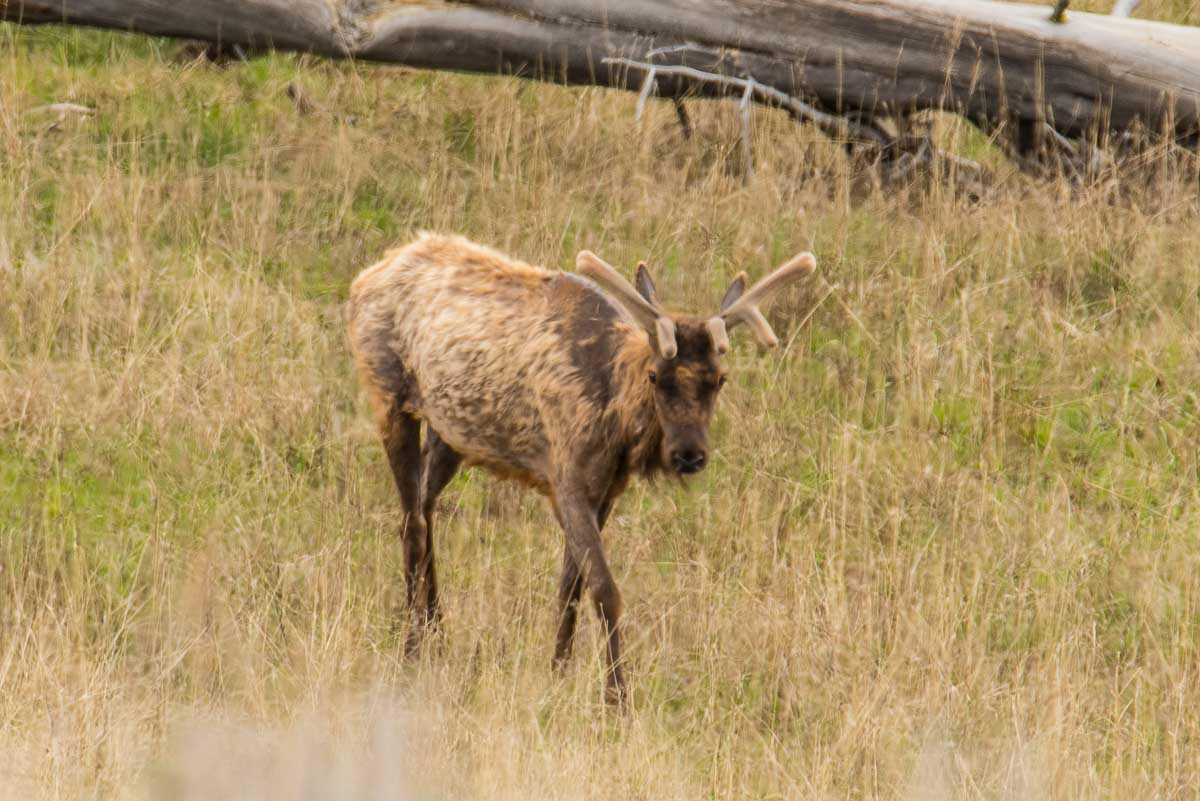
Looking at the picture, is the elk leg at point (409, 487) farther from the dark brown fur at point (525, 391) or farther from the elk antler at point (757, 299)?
the elk antler at point (757, 299)

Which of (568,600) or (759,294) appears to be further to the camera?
(568,600)

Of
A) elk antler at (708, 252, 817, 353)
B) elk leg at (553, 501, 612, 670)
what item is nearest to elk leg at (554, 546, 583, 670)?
elk leg at (553, 501, 612, 670)

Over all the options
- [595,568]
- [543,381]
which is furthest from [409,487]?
[595,568]

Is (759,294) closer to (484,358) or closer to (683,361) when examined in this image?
(683,361)

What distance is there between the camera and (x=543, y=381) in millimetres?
7039

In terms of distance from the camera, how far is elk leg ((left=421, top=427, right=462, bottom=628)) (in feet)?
24.2

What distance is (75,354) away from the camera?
855 centimetres

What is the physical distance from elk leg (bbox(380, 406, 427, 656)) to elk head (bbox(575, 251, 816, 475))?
4.15 ft

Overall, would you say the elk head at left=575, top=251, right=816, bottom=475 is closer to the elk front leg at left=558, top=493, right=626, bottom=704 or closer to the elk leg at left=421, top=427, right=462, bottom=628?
the elk front leg at left=558, top=493, right=626, bottom=704

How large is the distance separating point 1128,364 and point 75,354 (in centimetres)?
477

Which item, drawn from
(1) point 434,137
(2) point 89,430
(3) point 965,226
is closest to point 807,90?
(3) point 965,226

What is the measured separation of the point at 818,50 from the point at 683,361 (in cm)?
401

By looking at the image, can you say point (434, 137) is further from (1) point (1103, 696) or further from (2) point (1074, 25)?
(1) point (1103, 696)

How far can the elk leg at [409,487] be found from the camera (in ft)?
23.9
